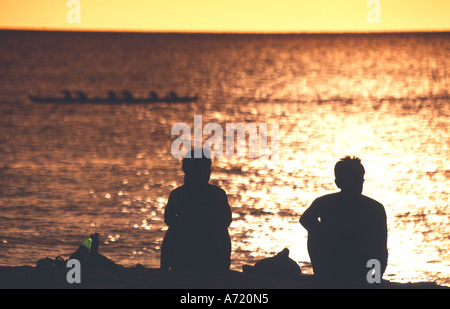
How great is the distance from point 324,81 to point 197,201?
82.8 meters

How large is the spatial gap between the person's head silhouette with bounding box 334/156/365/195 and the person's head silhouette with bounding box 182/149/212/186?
3.77ft

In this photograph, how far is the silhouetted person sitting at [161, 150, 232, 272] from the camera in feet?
23.2

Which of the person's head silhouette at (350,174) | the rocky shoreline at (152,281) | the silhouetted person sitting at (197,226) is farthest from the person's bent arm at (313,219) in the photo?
the silhouetted person sitting at (197,226)

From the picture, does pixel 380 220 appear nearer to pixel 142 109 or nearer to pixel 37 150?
pixel 37 150

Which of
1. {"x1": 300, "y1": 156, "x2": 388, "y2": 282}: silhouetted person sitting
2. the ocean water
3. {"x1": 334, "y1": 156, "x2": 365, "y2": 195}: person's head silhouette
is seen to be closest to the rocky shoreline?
{"x1": 300, "y1": 156, "x2": 388, "y2": 282}: silhouetted person sitting

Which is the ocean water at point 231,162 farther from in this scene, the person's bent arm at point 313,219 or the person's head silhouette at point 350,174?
the person's head silhouette at point 350,174

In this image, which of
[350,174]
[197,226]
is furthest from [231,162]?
[350,174]

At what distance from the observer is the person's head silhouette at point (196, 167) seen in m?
6.88

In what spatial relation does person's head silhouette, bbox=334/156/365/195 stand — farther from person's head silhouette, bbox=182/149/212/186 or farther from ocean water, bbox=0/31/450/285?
ocean water, bbox=0/31/450/285

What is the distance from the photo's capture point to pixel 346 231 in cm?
668

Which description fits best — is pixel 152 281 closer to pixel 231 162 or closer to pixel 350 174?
pixel 350 174

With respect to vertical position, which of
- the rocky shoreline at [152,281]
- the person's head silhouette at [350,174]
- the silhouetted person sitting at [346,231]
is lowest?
the rocky shoreline at [152,281]

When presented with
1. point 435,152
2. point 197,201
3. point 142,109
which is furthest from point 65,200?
point 142,109

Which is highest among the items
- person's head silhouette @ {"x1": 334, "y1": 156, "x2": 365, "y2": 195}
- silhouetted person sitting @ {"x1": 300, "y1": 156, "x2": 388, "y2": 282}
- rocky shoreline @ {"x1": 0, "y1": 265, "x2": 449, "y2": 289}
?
person's head silhouette @ {"x1": 334, "y1": 156, "x2": 365, "y2": 195}
